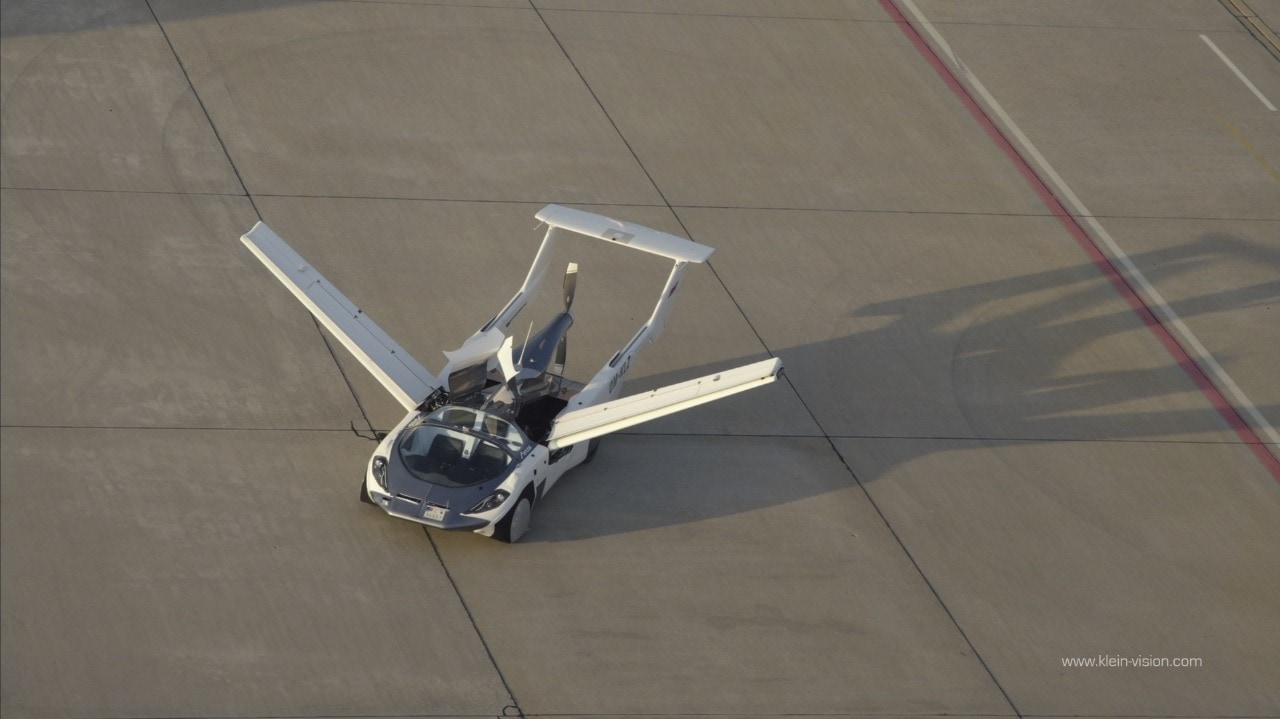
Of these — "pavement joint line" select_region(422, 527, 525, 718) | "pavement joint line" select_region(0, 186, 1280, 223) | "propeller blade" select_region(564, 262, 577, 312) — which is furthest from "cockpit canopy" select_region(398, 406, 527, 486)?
"pavement joint line" select_region(0, 186, 1280, 223)

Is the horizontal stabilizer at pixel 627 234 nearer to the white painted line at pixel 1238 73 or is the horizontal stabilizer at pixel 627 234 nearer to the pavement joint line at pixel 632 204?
the pavement joint line at pixel 632 204

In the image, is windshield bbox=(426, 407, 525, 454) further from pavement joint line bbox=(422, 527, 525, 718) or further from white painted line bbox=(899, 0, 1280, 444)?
white painted line bbox=(899, 0, 1280, 444)

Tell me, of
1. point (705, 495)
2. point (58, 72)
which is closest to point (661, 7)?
point (58, 72)

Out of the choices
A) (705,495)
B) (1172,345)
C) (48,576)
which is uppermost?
(1172,345)

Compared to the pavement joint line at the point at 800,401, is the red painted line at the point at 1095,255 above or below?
above

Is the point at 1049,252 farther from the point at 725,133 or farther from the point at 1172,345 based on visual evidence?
the point at 725,133

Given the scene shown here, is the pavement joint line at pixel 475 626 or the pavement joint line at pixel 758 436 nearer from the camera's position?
the pavement joint line at pixel 475 626

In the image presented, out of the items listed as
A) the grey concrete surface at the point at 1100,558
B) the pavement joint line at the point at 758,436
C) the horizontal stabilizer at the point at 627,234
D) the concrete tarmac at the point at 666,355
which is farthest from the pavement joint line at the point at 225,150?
the grey concrete surface at the point at 1100,558

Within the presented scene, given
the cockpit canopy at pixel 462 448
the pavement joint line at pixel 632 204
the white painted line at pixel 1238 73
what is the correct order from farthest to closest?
the white painted line at pixel 1238 73 < the pavement joint line at pixel 632 204 < the cockpit canopy at pixel 462 448
